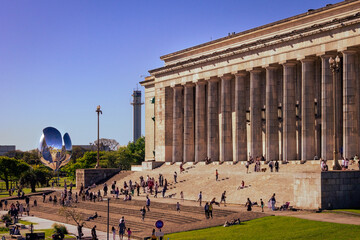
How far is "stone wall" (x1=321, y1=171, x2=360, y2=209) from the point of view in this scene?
45.2 meters

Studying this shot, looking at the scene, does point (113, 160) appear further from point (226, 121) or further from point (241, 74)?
point (241, 74)

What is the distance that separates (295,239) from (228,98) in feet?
136

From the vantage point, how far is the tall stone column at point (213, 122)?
3103 inches

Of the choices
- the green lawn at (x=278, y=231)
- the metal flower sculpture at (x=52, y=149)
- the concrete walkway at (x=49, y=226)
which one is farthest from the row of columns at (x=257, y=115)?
the metal flower sculpture at (x=52, y=149)

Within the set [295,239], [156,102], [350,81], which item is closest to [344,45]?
[350,81]

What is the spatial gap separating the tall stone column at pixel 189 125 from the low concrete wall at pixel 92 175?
34.0 ft

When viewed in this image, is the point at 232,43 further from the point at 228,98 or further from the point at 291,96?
the point at 291,96

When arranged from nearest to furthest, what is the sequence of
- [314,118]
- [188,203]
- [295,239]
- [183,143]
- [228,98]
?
[295,239], [188,203], [314,118], [228,98], [183,143]

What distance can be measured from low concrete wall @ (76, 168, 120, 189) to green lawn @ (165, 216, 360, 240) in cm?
4004

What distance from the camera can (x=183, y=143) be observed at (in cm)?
8525

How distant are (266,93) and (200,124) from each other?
45.4 feet

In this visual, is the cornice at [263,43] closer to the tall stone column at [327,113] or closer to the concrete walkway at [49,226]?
the tall stone column at [327,113]

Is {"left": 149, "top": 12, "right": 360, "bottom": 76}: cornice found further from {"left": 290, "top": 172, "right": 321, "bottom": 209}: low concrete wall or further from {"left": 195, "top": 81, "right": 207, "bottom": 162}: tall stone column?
{"left": 290, "top": 172, "right": 321, "bottom": 209}: low concrete wall

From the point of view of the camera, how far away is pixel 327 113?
61.7 m
